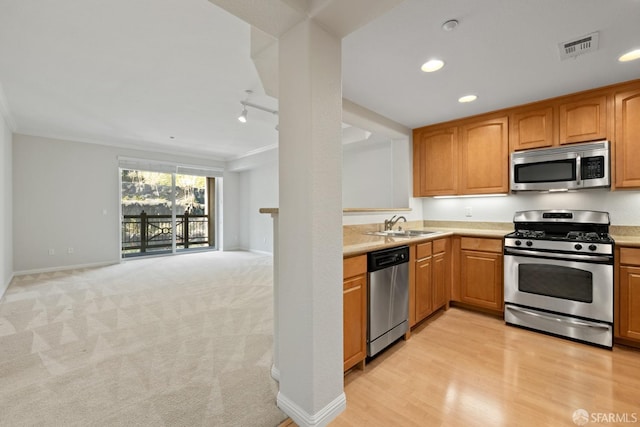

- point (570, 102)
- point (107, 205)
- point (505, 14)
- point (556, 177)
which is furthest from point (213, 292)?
point (570, 102)

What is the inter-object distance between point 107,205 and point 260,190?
3.27 m

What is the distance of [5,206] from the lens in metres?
4.08

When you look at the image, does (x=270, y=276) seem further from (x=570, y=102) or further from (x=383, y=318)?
(x=570, y=102)

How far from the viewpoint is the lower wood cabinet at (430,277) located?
261 centimetres

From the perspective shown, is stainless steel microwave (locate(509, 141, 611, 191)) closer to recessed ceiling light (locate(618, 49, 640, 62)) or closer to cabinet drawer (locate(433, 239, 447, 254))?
recessed ceiling light (locate(618, 49, 640, 62))

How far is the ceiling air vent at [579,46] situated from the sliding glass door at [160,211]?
23.5 feet

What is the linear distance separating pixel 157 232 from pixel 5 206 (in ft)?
9.51

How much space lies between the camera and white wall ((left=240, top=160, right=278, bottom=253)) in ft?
22.3

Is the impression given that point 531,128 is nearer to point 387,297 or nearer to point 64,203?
point 387,297

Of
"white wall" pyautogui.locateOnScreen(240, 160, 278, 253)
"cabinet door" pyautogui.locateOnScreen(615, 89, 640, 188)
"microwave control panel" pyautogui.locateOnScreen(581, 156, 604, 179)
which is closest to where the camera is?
"cabinet door" pyautogui.locateOnScreen(615, 89, 640, 188)

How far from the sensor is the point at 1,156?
12.2 ft

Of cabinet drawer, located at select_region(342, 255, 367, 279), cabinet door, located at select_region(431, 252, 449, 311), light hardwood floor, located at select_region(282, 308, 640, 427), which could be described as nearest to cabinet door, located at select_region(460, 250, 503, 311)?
cabinet door, located at select_region(431, 252, 449, 311)

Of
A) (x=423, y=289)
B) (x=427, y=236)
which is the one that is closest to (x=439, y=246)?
(x=427, y=236)

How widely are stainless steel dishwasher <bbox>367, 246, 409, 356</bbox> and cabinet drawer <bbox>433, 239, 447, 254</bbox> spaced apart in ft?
2.25
